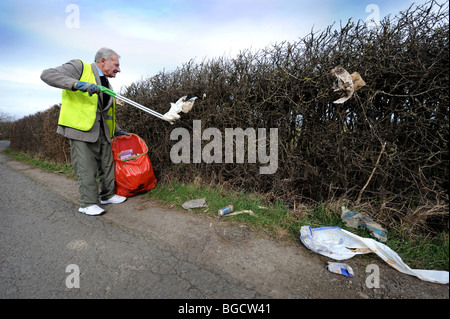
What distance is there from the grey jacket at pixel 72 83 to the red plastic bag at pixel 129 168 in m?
0.28

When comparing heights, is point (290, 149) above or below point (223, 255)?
above

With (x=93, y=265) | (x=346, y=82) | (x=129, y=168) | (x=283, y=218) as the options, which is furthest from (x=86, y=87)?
(x=346, y=82)

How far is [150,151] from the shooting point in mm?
4180

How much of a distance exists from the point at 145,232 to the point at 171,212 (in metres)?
0.55

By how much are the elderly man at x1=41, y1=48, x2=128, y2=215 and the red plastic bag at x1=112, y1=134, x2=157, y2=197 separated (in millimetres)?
114

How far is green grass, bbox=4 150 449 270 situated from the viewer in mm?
1917

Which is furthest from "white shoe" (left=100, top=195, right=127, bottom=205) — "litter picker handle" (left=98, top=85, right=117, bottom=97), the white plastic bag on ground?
the white plastic bag on ground

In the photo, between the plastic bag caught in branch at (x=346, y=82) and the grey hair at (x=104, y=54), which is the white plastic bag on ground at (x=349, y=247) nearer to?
the plastic bag caught in branch at (x=346, y=82)

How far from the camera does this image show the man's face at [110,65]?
3.08 meters

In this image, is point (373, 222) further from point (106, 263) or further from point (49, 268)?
point (49, 268)

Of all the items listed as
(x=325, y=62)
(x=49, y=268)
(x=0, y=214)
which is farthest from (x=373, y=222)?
(x=0, y=214)

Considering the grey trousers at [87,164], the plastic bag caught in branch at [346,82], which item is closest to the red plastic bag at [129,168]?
the grey trousers at [87,164]

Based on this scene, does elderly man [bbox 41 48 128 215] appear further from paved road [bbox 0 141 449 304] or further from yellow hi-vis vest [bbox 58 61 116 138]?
paved road [bbox 0 141 449 304]
